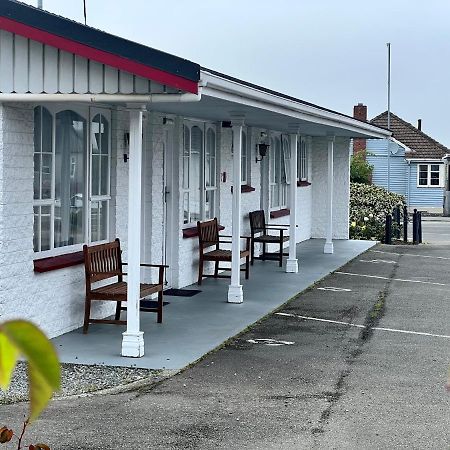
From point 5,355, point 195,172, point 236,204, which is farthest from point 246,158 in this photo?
point 5,355

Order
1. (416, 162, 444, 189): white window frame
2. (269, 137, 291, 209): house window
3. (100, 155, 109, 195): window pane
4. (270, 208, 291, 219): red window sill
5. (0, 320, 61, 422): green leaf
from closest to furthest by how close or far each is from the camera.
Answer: (0, 320, 61, 422): green leaf → (100, 155, 109, 195): window pane → (270, 208, 291, 219): red window sill → (269, 137, 291, 209): house window → (416, 162, 444, 189): white window frame

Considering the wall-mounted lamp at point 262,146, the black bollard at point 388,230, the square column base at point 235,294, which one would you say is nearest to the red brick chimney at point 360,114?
the black bollard at point 388,230

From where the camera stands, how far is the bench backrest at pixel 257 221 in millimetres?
17000

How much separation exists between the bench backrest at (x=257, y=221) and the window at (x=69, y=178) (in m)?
6.60

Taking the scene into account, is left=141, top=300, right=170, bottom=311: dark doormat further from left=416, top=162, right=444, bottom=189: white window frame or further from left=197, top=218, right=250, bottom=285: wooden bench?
left=416, top=162, right=444, bottom=189: white window frame

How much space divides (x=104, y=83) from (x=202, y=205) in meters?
6.67

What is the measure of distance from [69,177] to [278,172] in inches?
420

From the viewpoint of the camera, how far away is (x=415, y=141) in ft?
161

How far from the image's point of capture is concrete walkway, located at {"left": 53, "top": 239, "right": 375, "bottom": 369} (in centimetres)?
840

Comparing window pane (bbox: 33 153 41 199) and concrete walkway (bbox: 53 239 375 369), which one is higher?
window pane (bbox: 33 153 41 199)

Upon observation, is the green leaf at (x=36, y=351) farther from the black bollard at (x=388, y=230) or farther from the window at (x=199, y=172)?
the black bollard at (x=388, y=230)

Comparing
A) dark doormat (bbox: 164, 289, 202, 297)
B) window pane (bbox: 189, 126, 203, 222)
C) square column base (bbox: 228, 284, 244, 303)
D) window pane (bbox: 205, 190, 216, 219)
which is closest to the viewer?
square column base (bbox: 228, 284, 244, 303)

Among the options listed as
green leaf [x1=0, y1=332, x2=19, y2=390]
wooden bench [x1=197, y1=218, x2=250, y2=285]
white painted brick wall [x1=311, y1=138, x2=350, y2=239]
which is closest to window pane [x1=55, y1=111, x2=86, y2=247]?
wooden bench [x1=197, y1=218, x2=250, y2=285]

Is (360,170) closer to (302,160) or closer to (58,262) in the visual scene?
(302,160)
